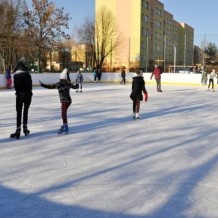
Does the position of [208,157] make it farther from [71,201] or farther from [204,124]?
[204,124]

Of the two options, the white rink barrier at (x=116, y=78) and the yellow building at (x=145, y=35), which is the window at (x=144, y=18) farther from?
the white rink barrier at (x=116, y=78)

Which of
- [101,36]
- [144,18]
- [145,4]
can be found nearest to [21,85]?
[101,36]

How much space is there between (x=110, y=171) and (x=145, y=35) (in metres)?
48.5

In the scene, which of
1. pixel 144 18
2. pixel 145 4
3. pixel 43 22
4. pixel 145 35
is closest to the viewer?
pixel 43 22

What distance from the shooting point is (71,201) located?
3531 millimetres

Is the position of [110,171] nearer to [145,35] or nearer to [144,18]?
[145,35]

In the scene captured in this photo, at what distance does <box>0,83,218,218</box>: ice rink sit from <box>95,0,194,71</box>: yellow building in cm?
2501

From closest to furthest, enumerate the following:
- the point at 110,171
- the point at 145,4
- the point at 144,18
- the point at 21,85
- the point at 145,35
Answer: the point at 110,171
the point at 21,85
the point at 145,35
the point at 144,18
the point at 145,4

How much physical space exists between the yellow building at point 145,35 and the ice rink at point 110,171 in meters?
25.0

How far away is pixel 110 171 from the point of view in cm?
457

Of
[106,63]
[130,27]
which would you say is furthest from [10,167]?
[130,27]

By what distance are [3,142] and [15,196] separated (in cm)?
279

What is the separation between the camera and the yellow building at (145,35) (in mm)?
35138

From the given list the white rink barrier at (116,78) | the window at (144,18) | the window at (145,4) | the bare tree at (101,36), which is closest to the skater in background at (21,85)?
the white rink barrier at (116,78)
